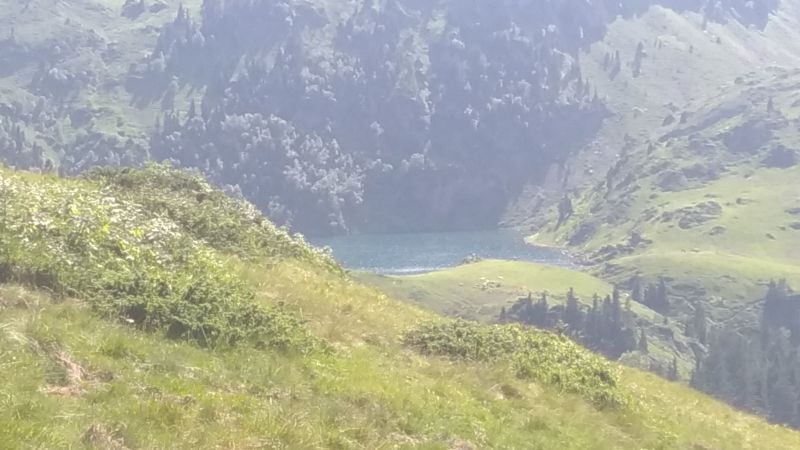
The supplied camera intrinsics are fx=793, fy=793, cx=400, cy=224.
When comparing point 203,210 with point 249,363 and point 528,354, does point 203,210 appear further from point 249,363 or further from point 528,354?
point 249,363

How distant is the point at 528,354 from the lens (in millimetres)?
23125

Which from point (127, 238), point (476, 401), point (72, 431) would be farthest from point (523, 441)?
point (127, 238)

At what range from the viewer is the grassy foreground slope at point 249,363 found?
12.4 meters

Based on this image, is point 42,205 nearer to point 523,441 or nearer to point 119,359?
point 119,359

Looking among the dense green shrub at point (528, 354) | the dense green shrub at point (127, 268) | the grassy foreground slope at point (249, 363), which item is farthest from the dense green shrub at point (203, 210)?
the dense green shrub at point (528, 354)

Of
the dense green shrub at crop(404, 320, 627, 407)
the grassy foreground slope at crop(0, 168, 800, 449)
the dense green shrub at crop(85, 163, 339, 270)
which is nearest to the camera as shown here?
the grassy foreground slope at crop(0, 168, 800, 449)

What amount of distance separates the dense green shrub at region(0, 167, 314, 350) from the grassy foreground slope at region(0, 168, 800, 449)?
47 millimetres

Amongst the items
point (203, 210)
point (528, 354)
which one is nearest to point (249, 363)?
point (528, 354)

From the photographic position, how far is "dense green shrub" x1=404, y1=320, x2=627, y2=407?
2185cm

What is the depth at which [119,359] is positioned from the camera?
14.2m

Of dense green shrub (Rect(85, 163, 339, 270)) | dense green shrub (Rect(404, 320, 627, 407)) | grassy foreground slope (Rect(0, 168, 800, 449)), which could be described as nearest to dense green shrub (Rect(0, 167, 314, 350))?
grassy foreground slope (Rect(0, 168, 800, 449))

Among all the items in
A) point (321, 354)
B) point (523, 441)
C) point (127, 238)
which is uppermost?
point (127, 238)

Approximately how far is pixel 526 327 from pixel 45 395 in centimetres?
1856

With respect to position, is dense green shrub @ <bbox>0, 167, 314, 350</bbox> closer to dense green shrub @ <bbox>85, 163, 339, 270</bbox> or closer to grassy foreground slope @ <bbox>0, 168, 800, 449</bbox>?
grassy foreground slope @ <bbox>0, 168, 800, 449</bbox>
